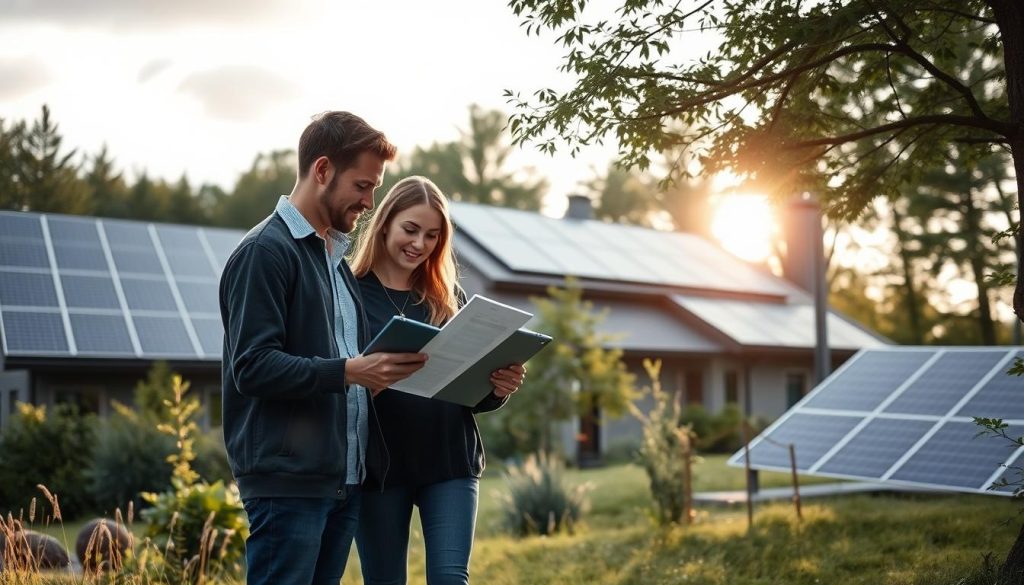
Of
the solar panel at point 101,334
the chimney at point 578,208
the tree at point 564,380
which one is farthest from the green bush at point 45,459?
the chimney at point 578,208

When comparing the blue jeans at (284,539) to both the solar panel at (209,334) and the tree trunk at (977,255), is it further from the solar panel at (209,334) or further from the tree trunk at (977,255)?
the tree trunk at (977,255)

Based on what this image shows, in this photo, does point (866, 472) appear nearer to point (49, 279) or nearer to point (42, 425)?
point (42, 425)

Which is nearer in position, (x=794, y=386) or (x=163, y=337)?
(x=163, y=337)

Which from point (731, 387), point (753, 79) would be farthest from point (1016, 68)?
point (731, 387)

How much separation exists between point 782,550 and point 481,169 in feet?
138

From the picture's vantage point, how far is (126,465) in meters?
13.0

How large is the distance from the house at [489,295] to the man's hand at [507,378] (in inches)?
523

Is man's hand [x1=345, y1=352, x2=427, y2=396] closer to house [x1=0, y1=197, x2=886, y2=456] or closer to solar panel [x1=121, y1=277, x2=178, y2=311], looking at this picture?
house [x1=0, y1=197, x2=886, y2=456]

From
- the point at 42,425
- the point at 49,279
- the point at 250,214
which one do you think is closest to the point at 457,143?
the point at 250,214

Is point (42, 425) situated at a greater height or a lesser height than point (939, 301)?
lesser

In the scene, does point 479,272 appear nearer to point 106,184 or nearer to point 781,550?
point 781,550

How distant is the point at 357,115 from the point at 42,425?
12.5 m

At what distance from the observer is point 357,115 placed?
10.9ft

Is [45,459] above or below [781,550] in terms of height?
above
